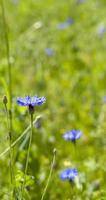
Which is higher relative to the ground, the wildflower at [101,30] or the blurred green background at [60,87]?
the wildflower at [101,30]

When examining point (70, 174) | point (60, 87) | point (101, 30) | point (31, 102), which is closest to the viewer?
point (31, 102)

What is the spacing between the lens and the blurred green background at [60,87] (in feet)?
7.97

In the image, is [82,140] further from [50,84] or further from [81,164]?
[50,84]

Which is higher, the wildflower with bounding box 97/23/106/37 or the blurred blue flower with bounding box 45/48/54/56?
the wildflower with bounding box 97/23/106/37

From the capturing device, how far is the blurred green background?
95.7 inches

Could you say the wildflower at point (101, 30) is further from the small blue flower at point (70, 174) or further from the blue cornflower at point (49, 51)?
the small blue flower at point (70, 174)

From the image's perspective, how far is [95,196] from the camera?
2104mm

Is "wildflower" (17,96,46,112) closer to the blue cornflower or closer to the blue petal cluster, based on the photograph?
the blue petal cluster

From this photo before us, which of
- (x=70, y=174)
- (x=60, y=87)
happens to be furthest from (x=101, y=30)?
(x=70, y=174)

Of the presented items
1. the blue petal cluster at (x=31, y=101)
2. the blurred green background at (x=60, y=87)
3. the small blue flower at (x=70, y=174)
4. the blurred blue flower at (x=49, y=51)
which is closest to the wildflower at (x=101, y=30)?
the blurred green background at (x=60, y=87)

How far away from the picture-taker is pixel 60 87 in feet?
12.5

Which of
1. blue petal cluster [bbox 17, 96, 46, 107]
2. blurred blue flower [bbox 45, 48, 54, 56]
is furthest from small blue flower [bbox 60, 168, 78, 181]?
blurred blue flower [bbox 45, 48, 54, 56]

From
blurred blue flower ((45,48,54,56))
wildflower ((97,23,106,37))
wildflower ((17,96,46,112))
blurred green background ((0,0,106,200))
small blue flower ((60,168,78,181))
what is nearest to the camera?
wildflower ((17,96,46,112))

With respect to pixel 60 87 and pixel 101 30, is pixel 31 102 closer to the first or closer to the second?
pixel 60 87
